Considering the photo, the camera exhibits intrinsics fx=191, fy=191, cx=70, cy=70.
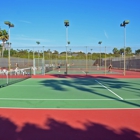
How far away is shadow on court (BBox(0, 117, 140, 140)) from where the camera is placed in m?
4.30

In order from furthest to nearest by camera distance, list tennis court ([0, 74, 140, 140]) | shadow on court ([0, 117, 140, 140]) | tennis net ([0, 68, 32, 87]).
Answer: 1. tennis net ([0, 68, 32, 87])
2. tennis court ([0, 74, 140, 140])
3. shadow on court ([0, 117, 140, 140])

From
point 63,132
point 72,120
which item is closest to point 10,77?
point 72,120

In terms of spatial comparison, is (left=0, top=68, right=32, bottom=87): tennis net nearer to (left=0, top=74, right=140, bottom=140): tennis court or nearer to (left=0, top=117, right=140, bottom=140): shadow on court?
(left=0, top=74, right=140, bottom=140): tennis court

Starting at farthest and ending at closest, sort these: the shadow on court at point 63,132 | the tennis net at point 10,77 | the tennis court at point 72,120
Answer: the tennis net at point 10,77 < the tennis court at point 72,120 < the shadow on court at point 63,132

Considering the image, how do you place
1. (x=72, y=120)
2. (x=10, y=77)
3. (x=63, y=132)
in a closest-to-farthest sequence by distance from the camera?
1. (x=63, y=132)
2. (x=72, y=120)
3. (x=10, y=77)

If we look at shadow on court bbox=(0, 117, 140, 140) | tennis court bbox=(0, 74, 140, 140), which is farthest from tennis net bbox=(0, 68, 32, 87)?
shadow on court bbox=(0, 117, 140, 140)

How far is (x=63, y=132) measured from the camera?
4.60 meters

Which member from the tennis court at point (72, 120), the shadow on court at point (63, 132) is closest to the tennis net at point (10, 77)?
the tennis court at point (72, 120)

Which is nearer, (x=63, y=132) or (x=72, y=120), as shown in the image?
(x=63, y=132)

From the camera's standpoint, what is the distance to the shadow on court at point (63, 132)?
169 inches

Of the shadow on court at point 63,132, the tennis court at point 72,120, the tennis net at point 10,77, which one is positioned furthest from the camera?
the tennis net at point 10,77

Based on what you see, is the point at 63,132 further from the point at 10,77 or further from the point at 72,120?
the point at 10,77

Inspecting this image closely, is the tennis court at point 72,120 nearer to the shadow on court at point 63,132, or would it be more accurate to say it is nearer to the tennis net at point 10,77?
the shadow on court at point 63,132

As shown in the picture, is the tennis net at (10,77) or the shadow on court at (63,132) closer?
the shadow on court at (63,132)
